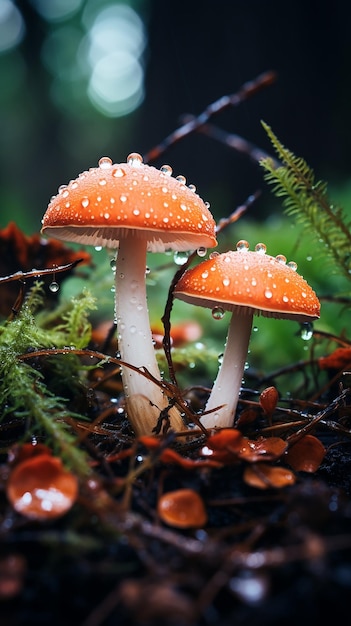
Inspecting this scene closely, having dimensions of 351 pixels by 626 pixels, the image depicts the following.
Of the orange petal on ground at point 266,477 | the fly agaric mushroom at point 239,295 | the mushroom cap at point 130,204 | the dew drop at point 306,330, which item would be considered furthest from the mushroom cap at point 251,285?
the orange petal on ground at point 266,477

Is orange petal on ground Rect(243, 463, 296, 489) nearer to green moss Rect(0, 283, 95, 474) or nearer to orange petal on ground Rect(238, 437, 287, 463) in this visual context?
orange petal on ground Rect(238, 437, 287, 463)

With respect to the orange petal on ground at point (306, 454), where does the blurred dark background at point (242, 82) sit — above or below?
above

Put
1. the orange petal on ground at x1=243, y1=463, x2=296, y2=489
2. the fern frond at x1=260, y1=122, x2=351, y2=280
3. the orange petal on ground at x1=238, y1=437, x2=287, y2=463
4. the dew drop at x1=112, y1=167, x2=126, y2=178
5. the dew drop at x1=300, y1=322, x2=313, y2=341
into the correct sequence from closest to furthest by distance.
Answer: the orange petal on ground at x1=243, y1=463, x2=296, y2=489 < the orange petal on ground at x1=238, y1=437, x2=287, y2=463 < the dew drop at x1=112, y1=167, x2=126, y2=178 < the dew drop at x1=300, y1=322, x2=313, y2=341 < the fern frond at x1=260, y1=122, x2=351, y2=280

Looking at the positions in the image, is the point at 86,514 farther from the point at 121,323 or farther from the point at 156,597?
the point at 121,323

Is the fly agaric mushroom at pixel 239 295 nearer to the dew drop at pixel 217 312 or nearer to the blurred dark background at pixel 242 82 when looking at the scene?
the dew drop at pixel 217 312

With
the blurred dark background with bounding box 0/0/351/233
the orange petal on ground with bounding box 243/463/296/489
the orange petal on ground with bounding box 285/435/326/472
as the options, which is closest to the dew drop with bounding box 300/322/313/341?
the orange petal on ground with bounding box 285/435/326/472

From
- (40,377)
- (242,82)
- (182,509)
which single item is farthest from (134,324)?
(242,82)
